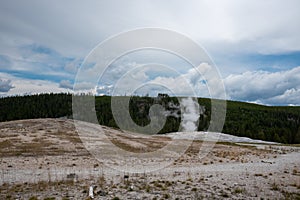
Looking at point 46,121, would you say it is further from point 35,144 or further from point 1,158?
point 1,158

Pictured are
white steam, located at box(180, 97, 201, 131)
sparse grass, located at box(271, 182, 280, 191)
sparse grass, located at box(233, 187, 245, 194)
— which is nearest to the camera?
sparse grass, located at box(233, 187, 245, 194)

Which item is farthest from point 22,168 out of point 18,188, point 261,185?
point 261,185

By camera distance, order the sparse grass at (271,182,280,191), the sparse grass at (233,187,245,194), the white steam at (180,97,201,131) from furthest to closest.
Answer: the white steam at (180,97,201,131), the sparse grass at (271,182,280,191), the sparse grass at (233,187,245,194)

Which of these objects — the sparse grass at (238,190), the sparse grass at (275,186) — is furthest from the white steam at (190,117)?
the sparse grass at (238,190)

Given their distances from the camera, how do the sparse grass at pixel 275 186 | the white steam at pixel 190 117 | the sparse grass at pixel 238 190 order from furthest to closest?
the white steam at pixel 190 117
the sparse grass at pixel 275 186
the sparse grass at pixel 238 190

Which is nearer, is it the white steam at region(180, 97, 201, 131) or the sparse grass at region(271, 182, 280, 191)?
the sparse grass at region(271, 182, 280, 191)

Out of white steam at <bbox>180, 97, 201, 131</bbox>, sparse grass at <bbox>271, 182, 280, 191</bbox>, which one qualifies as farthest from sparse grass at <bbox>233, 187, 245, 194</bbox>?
white steam at <bbox>180, 97, 201, 131</bbox>

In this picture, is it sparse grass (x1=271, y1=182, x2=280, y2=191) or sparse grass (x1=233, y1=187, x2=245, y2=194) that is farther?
sparse grass (x1=271, y1=182, x2=280, y2=191)

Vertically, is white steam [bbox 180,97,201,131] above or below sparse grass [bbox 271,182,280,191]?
above

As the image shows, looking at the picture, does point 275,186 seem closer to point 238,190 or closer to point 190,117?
point 238,190

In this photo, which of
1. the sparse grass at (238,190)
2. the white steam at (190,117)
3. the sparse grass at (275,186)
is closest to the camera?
the sparse grass at (238,190)

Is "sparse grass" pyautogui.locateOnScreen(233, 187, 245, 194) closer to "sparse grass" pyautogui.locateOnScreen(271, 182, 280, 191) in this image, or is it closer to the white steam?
"sparse grass" pyautogui.locateOnScreen(271, 182, 280, 191)

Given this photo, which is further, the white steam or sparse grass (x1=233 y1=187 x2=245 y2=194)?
the white steam

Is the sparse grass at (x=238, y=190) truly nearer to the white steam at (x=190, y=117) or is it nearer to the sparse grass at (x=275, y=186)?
the sparse grass at (x=275, y=186)
